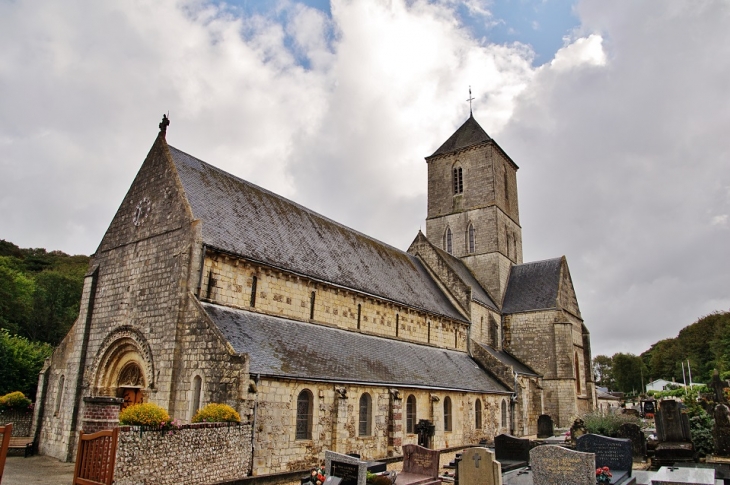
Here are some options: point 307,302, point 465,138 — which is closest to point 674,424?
point 307,302

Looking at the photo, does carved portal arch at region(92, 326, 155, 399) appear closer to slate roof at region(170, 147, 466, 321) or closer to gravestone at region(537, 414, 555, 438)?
slate roof at region(170, 147, 466, 321)

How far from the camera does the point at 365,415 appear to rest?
63.4ft

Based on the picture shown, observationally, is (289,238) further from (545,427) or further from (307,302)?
(545,427)

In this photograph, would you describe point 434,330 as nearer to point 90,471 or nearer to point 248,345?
point 248,345

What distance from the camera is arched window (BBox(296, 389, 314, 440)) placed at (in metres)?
16.6

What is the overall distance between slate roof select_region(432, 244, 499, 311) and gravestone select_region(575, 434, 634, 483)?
18.1 meters

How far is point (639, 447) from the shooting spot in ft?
65.2

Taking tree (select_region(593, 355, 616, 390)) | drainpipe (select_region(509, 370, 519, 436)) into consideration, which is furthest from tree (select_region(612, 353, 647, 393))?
drainpipe (select_region(509, 370, 519, 436))

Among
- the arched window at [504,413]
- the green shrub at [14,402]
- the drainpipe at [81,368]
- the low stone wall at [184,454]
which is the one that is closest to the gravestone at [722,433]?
the arched window at [504,413]

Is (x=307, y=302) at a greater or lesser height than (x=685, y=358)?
lesser

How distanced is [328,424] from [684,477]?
10.1 m

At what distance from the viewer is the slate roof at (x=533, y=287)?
→ 3659 cm

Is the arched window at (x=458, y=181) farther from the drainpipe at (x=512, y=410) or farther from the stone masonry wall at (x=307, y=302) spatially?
the drainpipe at (x=512, y=410)

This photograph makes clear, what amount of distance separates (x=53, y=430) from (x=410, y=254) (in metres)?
22.3
